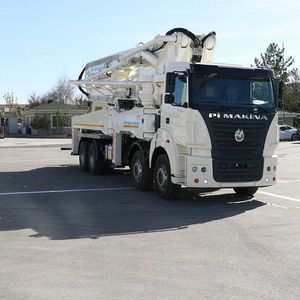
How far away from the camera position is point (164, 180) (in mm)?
12039

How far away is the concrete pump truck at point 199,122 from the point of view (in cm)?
1120

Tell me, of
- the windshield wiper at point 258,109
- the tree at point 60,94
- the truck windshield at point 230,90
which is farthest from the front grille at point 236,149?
the tree at point 60,94

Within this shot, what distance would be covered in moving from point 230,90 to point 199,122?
3.56ft

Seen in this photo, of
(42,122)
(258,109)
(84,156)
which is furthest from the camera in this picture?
(42,122)

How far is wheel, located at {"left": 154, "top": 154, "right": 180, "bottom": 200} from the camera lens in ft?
38.6

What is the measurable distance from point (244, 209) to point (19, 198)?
5048 mm

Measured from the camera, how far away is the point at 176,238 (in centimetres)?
817

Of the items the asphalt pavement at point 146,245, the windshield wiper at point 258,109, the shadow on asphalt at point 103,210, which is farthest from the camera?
the windshield wiper at point 258,109

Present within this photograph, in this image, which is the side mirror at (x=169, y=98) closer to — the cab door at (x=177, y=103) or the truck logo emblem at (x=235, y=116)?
the cab door at (x=177, y=103)

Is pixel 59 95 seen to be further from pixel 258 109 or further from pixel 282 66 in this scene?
pixel 258 109

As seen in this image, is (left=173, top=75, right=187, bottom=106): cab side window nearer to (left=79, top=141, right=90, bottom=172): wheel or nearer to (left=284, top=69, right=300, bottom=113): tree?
(left=79, top=141, right=90, bottom=172): wheel

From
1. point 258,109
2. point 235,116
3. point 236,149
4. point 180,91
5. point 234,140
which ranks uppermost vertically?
point 180,91

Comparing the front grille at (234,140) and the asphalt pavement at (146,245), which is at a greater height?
the front grille at (234,140)

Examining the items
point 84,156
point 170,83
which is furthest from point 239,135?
point 84,156
